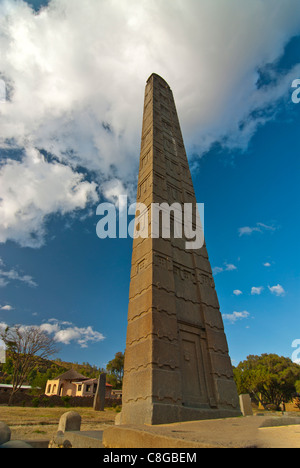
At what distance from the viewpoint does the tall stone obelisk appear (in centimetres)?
525

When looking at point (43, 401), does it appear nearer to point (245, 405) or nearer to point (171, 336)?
point (245, 405)

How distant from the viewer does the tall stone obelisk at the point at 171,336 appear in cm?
525

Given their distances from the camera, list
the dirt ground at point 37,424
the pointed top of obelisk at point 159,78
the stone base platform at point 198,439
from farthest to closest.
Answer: the pointed top of obelisk at point 159,78
the dirt ground at point 37,424
the stone base platform at point 198,439

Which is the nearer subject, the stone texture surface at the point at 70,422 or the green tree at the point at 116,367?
the stone texture surface at the point at 70,422

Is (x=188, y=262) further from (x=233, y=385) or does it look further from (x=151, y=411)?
(x=151, y=411)

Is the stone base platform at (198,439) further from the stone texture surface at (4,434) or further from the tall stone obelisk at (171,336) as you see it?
the stone texture surface at (4,434)

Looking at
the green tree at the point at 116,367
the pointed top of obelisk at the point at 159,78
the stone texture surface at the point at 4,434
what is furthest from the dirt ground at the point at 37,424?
the green tree at the point at 116,367

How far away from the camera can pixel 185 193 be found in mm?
10336

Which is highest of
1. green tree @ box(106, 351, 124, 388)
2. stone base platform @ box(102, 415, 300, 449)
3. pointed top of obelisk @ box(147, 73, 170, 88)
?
pointed top of obelisk @ box(147, 73, 170, 88)

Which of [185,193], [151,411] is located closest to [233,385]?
[151,411]

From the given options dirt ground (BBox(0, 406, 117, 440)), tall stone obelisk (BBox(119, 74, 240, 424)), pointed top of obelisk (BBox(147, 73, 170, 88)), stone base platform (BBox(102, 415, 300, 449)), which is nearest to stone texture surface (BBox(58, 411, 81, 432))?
dirt ground (BBox(0, 406, 117, 440))

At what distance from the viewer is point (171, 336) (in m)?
6.03

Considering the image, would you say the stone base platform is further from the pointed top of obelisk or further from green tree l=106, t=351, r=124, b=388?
green tree l=106, t=351, r=124, b=388
